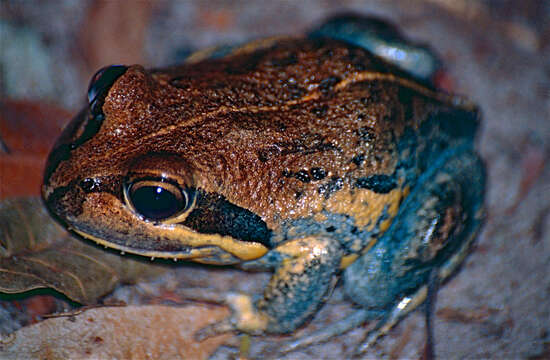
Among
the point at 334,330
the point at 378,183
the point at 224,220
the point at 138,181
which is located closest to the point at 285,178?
the point at 224,220

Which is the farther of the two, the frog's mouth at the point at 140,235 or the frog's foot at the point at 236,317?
the frog's foot at the point at 236,317

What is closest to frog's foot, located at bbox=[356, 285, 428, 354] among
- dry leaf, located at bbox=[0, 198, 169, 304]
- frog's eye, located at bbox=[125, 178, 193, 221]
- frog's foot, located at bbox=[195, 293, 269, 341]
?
frog's foot, located at bbox=[195, 293, 269, 341]

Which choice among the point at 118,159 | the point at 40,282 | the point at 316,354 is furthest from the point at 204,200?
the point at 316,354

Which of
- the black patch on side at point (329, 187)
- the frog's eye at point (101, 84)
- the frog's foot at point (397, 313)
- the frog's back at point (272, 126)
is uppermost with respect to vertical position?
the frog's eye at point (101, 84)

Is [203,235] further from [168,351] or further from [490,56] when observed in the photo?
[490,56]

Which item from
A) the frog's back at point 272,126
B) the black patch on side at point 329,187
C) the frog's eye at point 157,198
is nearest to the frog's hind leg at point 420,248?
the frog's back at point 272,126

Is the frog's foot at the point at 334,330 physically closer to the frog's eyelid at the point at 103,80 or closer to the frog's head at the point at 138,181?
the frog's head at the point at 138,181

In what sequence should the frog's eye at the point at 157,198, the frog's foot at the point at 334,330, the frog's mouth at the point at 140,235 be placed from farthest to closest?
the frog's foot at the point at 334,330
the frog's mouth at the point at 140,235
the frog's eye at the point at 157,198

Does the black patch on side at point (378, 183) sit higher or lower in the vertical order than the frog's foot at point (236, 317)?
higher

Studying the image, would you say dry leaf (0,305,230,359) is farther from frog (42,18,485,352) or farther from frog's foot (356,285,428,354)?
frog's foot (356,285,428,354)
